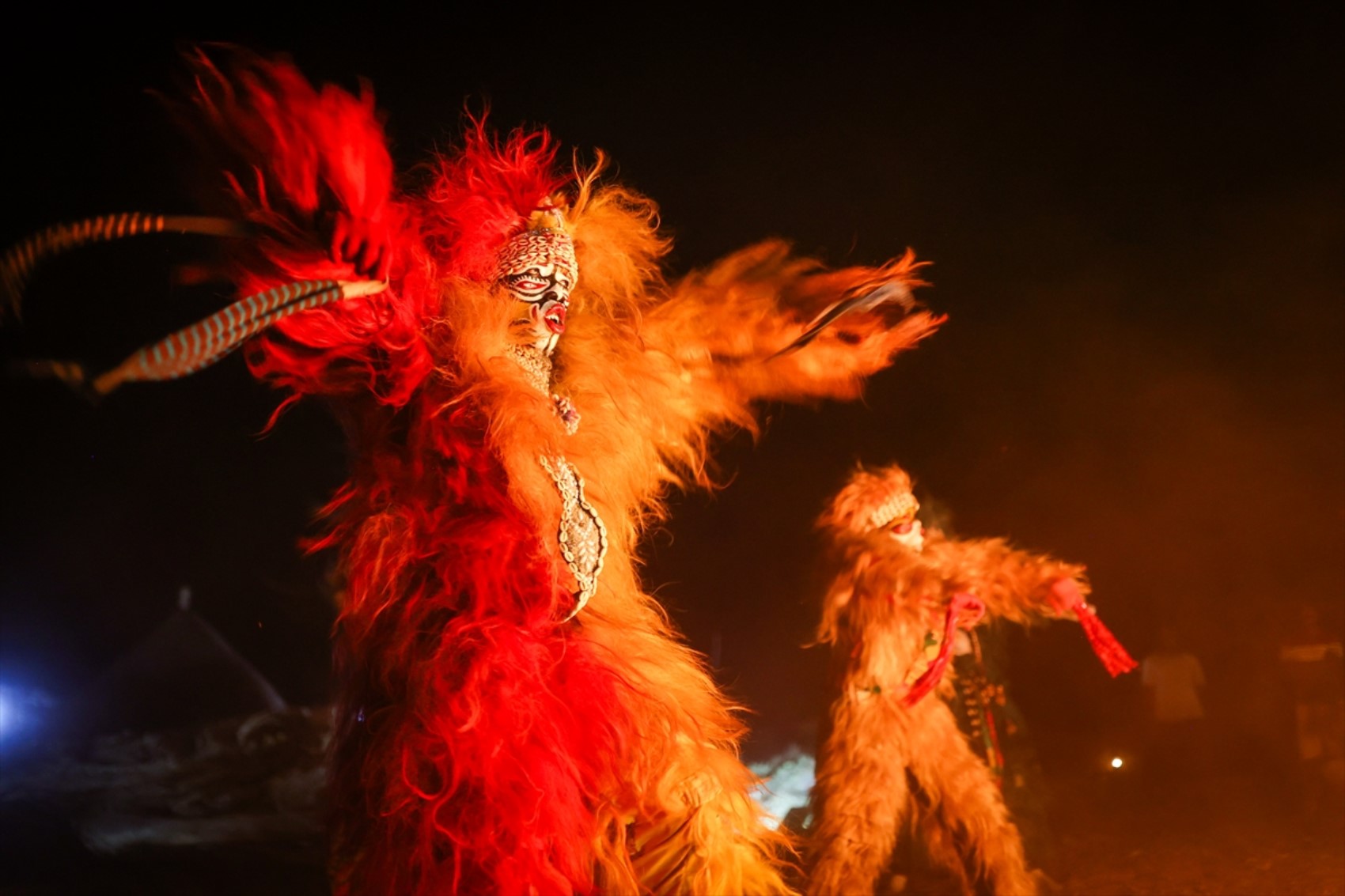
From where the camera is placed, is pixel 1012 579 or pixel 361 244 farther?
pixel 1012 579

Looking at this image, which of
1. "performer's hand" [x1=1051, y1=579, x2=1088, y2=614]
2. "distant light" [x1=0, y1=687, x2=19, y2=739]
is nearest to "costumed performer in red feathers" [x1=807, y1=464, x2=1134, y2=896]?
"performer's hand" [x1=1051, y1=579, x2=1088, y2=614]

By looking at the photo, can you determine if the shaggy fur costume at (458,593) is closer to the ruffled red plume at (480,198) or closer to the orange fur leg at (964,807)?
the ruffled red plume at (480,198)

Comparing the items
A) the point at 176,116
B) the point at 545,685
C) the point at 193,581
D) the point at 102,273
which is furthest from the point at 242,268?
the point at 193,581

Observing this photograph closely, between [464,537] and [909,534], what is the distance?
165 centimetres

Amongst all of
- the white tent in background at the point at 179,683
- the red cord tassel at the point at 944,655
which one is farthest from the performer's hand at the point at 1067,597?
the white tent in background at the point at 179,683

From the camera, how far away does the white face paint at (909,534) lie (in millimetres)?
3002

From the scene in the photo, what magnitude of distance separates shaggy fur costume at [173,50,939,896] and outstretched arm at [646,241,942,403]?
15.5 inches

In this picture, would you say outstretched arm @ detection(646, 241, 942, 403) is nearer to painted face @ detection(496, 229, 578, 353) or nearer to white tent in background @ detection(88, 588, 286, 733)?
painted face @ detection(496, 229, 578, 353)

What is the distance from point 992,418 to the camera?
3797 mm

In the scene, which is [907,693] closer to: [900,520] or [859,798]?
[859,798]

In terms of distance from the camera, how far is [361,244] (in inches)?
67.3

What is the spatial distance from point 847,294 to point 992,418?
1730 millimetres

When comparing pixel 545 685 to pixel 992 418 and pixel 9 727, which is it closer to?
pixel 992 418

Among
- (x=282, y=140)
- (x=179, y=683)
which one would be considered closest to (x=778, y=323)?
(x=282, y=140)
